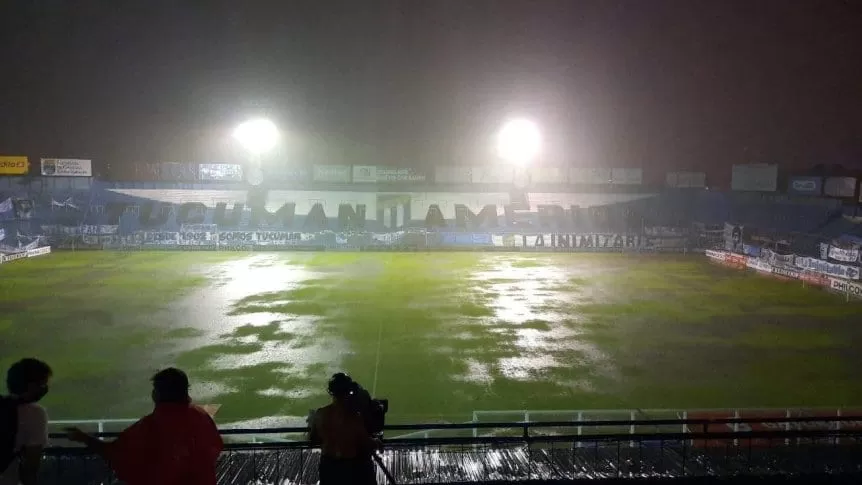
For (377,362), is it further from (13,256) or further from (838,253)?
(13,256)

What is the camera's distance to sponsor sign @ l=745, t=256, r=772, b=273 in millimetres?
33134

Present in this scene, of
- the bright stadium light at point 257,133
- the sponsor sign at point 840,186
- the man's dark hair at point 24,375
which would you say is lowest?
the man's dark hair at point 24,375

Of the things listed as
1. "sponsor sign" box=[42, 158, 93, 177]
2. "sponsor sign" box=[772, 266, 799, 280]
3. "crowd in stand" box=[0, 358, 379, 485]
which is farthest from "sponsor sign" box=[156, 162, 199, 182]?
"crowd in stand" box=[0, 358, 379, 485]

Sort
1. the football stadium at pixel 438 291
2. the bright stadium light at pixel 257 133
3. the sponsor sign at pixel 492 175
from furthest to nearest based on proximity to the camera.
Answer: the sponsor sign at pixel 492 175, the bright stadium light at pixel 257 133, the football stadium at pixel 438 291

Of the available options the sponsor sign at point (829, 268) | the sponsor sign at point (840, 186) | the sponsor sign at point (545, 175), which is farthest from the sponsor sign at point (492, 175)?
the sponsor sign at point (829, 268)

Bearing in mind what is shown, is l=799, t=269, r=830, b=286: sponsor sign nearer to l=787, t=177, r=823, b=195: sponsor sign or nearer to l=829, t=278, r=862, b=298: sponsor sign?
Answer: l=829, t=278, r=862, b=298: sponsor sign

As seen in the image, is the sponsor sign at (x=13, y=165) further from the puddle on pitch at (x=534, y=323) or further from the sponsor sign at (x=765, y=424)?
the sponsor sign at (x=765, y=424)

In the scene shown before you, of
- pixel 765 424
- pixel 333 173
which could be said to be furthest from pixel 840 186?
pixel 333 173

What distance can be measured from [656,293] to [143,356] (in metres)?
21.3

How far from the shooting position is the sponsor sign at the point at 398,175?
5003 centimetres

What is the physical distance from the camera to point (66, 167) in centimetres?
4528

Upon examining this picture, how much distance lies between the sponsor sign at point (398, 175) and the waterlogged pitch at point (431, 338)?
1889cm

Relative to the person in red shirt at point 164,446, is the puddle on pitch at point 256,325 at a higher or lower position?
lower

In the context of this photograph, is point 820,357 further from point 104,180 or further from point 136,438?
point 104,180
